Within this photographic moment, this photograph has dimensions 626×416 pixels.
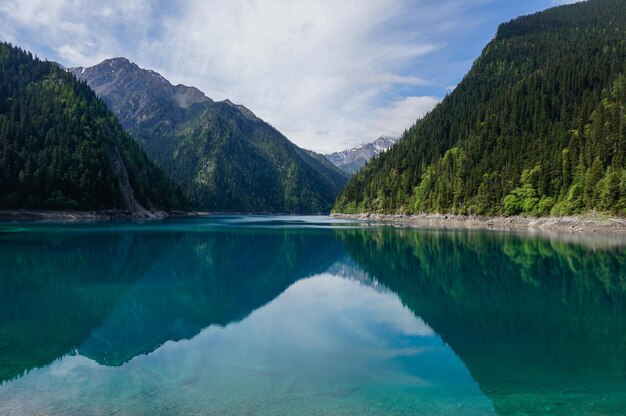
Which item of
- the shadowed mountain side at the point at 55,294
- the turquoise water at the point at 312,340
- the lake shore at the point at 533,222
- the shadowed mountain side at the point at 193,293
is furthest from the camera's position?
the lake shore at the point at 533,222

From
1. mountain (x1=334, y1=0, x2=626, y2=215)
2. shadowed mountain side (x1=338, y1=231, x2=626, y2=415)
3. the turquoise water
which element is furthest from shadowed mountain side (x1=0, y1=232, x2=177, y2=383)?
mountain (x1=334, y1=0, x2=626, y2=215)

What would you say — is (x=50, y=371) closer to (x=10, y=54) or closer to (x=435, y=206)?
(x=435, y=206)

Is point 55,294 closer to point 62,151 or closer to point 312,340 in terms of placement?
point 312,340

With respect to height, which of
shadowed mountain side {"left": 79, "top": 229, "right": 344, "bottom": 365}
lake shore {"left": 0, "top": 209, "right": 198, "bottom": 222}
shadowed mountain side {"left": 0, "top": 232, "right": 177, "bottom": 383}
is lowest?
shadowed mountain side {"left": 79, "top": 229, "right": 344, "bottom": 365}

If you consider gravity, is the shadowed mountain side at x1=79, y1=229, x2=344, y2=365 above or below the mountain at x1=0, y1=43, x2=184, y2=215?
below

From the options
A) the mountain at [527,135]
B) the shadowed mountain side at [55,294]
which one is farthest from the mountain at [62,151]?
the mountain at [527,135]

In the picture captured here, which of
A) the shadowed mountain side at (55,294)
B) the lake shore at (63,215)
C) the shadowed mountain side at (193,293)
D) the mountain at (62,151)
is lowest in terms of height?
the shadowed mountain side at (193,293)

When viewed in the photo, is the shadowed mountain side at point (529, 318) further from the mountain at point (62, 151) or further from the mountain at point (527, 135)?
the mountain at point (62, 151)

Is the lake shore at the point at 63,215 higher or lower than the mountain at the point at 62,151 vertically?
lower

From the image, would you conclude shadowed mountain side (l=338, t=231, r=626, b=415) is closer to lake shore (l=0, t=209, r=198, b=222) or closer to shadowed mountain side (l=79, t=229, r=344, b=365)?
shadowed mountain side (l=79, t=229, r=344, b=365)
